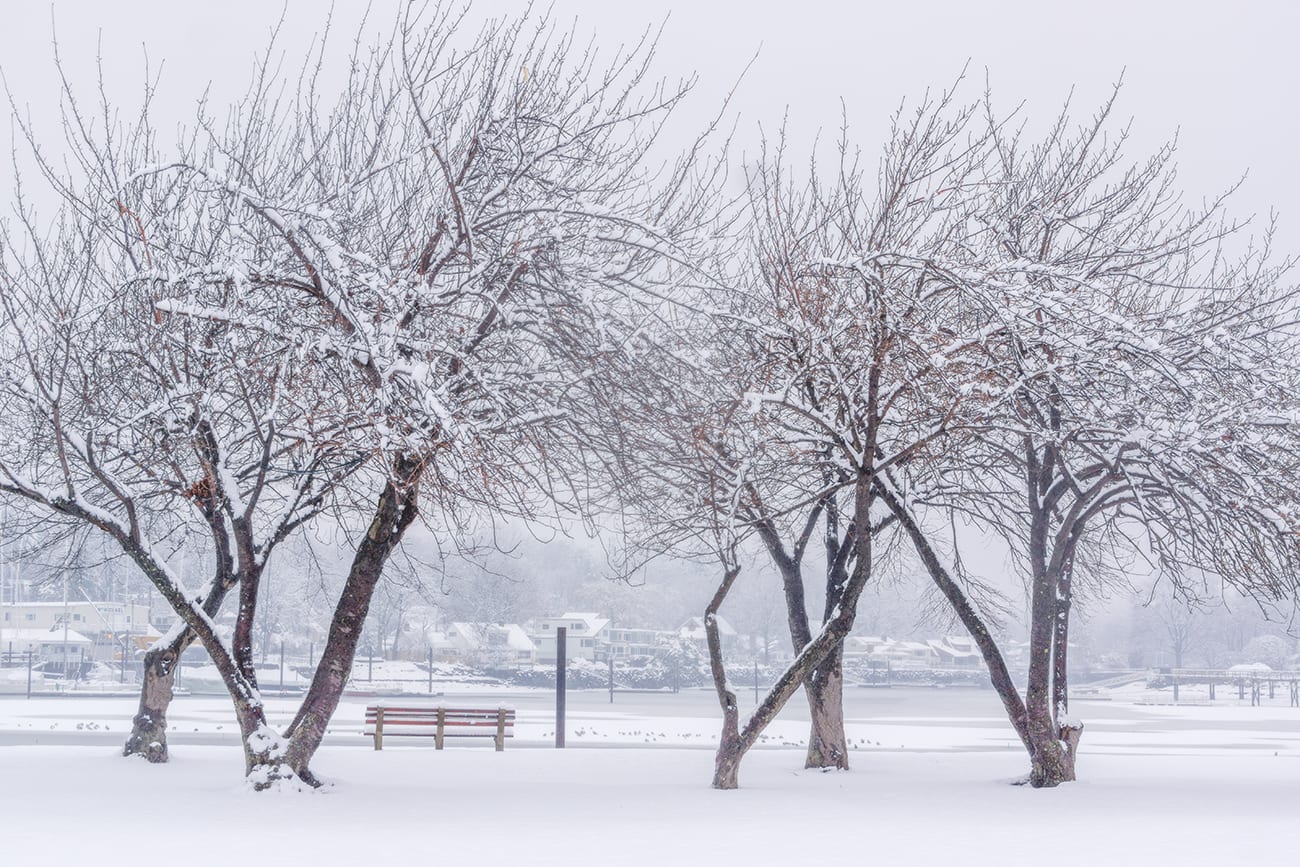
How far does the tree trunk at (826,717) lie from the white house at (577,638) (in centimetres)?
7070

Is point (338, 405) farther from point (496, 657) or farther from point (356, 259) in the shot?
point (496, 657)

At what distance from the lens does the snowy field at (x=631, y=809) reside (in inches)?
370

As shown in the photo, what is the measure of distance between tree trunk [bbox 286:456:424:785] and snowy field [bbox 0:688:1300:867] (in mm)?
561

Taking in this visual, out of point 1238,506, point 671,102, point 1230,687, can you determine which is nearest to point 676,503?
point 671,102

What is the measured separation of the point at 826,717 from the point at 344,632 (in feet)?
21.0

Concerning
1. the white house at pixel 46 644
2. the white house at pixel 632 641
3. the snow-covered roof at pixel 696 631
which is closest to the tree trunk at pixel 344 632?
the snow-covered roof at pixel 696 631

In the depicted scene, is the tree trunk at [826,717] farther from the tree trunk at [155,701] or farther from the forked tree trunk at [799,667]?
the tree trunk at [155,701]

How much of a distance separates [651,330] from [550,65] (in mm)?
2958

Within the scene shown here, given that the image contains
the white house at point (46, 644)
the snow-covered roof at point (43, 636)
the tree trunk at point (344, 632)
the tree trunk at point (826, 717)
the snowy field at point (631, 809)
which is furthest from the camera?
the white house at point (46, 644)

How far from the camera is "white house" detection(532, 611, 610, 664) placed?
3492 inches

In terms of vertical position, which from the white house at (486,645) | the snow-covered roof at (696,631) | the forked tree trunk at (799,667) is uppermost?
the forked tree trunk at (799,667)

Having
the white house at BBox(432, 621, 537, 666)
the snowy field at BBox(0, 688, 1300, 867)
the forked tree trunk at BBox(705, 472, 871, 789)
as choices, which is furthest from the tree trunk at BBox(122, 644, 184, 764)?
the white house at BBox(432, 621, 537, 666)

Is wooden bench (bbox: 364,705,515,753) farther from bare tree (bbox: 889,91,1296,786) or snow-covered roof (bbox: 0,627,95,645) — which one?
snow-covered roof (bbox: 0,627,95,645)

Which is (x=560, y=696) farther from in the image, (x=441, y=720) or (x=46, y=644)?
(x=46, y=644)
